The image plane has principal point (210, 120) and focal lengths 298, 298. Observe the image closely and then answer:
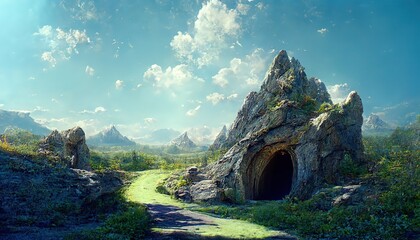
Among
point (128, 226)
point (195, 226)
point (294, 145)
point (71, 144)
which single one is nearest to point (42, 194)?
point (128, 226)

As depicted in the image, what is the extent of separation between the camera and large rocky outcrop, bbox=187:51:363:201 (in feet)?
112

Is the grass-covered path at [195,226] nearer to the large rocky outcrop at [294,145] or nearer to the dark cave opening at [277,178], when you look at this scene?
the large rocky outcrop at [294,145]

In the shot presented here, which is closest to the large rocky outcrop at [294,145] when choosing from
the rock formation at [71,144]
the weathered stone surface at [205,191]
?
the weathered stone surface at [205,191]

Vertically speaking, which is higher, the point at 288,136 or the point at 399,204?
the point at 288,136

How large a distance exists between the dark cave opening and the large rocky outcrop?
0.15 metres

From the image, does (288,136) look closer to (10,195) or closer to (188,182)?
(188,182)

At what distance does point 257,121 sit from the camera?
145 ft

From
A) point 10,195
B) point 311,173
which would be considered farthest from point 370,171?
point 10,195

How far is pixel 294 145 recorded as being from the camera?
3672cm

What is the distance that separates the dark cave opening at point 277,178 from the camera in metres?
45.2

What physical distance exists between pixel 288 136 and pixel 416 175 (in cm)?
1420

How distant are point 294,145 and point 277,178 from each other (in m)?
13.8

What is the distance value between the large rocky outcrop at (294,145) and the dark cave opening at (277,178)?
147 millimetres

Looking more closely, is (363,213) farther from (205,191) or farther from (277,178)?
(277,178)
